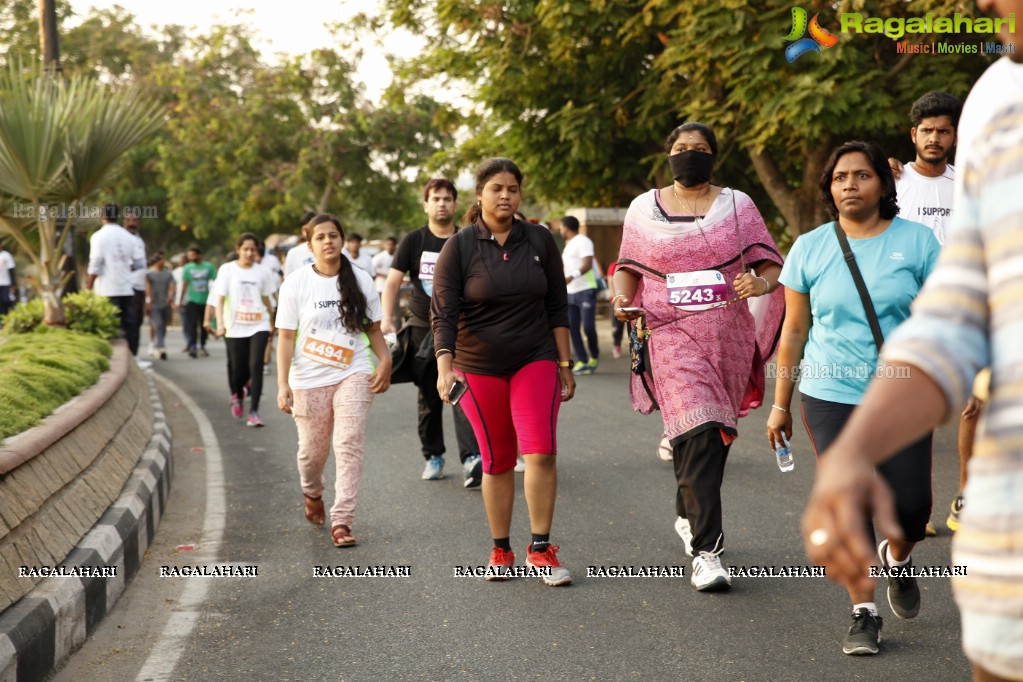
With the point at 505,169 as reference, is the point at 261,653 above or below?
below

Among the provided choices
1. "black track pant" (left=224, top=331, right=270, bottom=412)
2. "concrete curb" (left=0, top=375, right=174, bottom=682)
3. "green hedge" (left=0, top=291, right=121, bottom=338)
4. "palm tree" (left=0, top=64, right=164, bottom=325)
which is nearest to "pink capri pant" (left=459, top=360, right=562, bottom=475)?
"concrete curb" (left=0, top=375, right=174, bottom=682)

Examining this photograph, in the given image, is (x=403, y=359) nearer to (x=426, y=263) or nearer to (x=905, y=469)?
(x=426, y=263)

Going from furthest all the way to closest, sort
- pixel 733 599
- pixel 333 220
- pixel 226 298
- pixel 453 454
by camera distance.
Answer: pixel 226 298
pixel 453 454
pixel 333 220
pixel 733 599

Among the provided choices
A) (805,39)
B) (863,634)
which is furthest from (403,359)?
(805,39)

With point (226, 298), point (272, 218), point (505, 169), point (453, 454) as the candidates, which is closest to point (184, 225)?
point (272, 218)

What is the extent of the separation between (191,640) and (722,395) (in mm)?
2596

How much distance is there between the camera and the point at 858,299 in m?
4.70

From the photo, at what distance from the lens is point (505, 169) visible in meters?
5.76

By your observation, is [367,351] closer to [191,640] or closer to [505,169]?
[505,169]

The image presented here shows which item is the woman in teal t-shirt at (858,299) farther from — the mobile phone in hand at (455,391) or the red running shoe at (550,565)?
the mobile phone in hand at (455,391)

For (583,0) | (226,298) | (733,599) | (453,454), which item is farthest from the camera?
(583,0)

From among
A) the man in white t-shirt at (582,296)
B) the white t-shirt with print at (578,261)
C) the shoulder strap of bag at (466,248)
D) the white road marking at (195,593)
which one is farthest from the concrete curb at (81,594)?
the white t-shirt with print at (578,261)

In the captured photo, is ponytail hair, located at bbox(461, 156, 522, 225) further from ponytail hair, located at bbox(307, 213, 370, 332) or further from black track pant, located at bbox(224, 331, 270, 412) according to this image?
black track pant, located at bbox(224, 331, 270, 412)

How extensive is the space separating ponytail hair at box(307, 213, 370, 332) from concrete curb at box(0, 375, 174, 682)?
5.03ft
